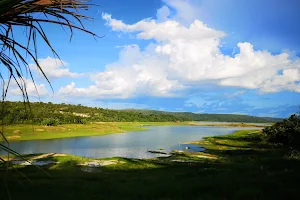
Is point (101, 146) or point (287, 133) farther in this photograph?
point (101, 146)

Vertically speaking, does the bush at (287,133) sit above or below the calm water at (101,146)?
above

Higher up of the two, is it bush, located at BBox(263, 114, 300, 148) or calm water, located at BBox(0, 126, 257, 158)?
bush, located at BBox(263, 114, 300, 148)

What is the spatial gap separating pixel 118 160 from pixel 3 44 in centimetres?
4317

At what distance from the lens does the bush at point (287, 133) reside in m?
61.9

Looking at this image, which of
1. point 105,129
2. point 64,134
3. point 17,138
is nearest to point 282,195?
point 17,138

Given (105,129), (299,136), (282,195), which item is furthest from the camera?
(105,129)

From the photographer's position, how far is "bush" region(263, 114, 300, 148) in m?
61.9

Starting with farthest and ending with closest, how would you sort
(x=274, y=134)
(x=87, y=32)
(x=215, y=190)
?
1. (x=274, y=134)
2. (x=215, y=190)
3. (x=87, y=32)

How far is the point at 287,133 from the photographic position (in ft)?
229

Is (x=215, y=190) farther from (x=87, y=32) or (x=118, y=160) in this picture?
(x=118, y=160)

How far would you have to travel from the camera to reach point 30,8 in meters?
2.59

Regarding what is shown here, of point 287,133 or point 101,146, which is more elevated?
point 287,133

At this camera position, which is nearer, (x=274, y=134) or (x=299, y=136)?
(x=299, y=136)

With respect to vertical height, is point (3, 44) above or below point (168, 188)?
above
